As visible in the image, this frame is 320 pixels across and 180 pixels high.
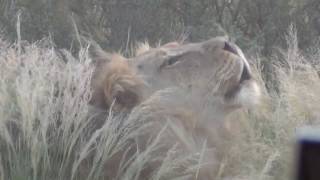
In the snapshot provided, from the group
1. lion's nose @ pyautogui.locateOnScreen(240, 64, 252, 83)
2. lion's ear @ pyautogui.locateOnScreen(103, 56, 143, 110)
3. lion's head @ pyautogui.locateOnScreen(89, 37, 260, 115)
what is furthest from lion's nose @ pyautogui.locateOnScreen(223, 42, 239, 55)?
lion's ear @ pyautogui.locateOnScreen(103, 56, 143, 110)

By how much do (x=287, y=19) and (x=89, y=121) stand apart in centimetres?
558

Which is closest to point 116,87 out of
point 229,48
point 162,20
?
point 229,48

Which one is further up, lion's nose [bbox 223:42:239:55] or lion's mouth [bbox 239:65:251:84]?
lion's nose [bbox 223:42:239:55]

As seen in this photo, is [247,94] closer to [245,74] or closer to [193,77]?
[245,74]

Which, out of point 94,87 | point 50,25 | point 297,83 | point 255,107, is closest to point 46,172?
point 94,87

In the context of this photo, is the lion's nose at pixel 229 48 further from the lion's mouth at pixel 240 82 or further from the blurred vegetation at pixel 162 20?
the blurred vegetation at pixel 162 20

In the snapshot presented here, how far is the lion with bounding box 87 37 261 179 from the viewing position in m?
4.98

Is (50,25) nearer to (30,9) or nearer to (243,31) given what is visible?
(30,9)

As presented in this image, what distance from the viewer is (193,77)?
5215 millimetres

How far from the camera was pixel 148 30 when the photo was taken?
33.3ft

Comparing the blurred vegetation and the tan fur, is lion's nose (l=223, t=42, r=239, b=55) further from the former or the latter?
the blurred vegetation

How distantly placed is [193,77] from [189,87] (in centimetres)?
9

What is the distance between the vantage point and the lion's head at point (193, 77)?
507 centimetres

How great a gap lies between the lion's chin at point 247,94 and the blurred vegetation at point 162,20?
4299 millimetres
